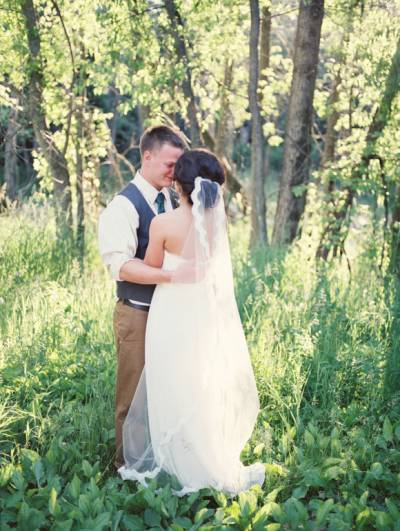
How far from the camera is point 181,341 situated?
12.0ft

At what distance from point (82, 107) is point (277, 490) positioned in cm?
681

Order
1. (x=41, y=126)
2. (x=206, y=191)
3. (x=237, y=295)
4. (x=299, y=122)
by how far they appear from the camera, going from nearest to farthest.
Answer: (x=206, y=191) → (x=237, y=295) → (x=41, y=126) → (x=299, y=122)

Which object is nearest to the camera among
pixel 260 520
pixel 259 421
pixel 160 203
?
pixel 260 520

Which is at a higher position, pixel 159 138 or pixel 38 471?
pixel 159 138

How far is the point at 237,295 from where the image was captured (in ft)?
20.5

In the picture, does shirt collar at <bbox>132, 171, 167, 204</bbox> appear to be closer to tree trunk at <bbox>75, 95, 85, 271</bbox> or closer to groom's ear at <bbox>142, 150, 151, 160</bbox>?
groom's ear at <bbox>142, 150, 151, 160</bbox>

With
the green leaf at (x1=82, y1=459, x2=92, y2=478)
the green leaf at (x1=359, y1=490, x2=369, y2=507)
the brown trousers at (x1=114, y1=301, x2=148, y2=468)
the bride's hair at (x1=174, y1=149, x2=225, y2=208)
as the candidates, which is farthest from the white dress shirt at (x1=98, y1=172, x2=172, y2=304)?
the green leaf at (x1=359, y1=490, x2=369, y2=507)

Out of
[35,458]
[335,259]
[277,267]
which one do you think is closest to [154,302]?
[35,458]

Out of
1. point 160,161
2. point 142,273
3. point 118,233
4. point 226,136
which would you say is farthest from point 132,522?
point 226,136

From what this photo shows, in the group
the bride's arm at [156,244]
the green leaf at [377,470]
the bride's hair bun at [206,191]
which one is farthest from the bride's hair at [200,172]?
the green leaf at [377,470]

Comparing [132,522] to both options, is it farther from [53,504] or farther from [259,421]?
[259,421]

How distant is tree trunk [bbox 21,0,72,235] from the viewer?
7.93 m

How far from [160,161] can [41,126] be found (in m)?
5.21

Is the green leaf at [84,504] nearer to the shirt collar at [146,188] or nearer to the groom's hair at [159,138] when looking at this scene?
the shirt collar at [146,188]
